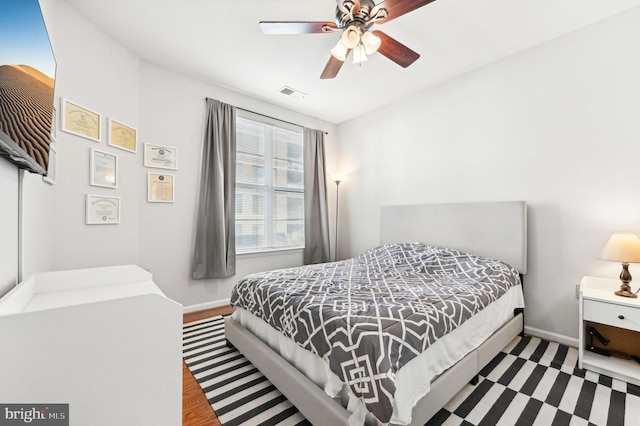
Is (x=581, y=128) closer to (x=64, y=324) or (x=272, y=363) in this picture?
(x=272, y=363)

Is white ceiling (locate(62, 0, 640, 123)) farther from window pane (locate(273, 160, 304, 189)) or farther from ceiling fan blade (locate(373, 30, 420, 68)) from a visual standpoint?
window pane (locate(273, 160, 304, 189))

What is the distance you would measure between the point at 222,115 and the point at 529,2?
3151mm

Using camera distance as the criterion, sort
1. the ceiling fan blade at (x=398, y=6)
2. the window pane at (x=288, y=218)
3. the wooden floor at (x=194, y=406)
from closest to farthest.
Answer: the wooden floor at (x=194, y=406), the ceiling fan blade at (x=398, y=6), the window pane at (x=288, y=218)

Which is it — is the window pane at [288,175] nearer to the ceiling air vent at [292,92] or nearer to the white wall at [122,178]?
the white wall at [122,178]

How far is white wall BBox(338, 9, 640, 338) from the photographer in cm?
218

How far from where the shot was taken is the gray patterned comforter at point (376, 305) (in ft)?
3.92

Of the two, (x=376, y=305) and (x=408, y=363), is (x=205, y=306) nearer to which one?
(x=376, y=305)

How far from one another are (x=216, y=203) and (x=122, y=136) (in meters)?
1.13

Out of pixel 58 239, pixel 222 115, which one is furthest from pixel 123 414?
pixel 222 115

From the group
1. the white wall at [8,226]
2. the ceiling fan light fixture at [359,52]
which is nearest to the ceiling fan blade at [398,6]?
the ceiling fan light fixture at [359,52]

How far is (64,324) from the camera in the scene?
842 mm

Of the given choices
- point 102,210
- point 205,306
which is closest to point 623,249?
point 205,306

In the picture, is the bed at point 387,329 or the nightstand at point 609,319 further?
the nightstand at point 609,319

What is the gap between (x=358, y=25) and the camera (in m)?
1.81
